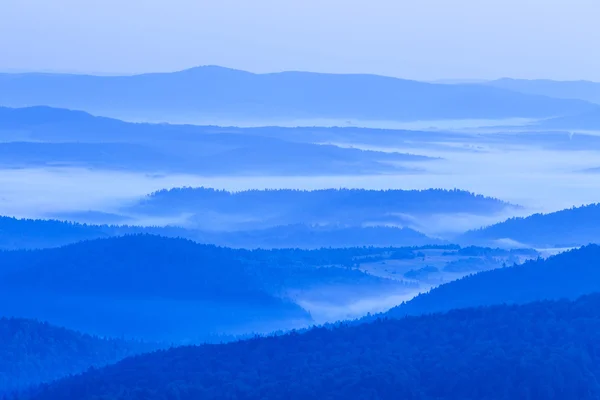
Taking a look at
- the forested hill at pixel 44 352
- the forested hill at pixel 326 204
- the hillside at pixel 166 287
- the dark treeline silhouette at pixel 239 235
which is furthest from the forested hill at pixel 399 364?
the forested hill at pixel 326 204

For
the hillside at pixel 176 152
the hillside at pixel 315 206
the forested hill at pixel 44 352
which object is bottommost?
the forested hill at pixel 44 352

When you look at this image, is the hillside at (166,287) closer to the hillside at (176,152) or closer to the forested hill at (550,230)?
the forested hill at (550,230)

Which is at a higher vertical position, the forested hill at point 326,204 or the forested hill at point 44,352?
the forested hill at point 326,204

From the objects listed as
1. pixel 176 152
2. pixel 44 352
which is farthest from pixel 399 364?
pixel 176 152

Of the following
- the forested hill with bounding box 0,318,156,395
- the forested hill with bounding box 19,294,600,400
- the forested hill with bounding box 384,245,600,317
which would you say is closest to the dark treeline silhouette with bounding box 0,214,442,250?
the forested hill with bounding box 384,245,600,317

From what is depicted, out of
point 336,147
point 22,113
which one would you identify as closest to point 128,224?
point 336,147

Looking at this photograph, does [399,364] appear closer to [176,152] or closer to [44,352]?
[44,352]
